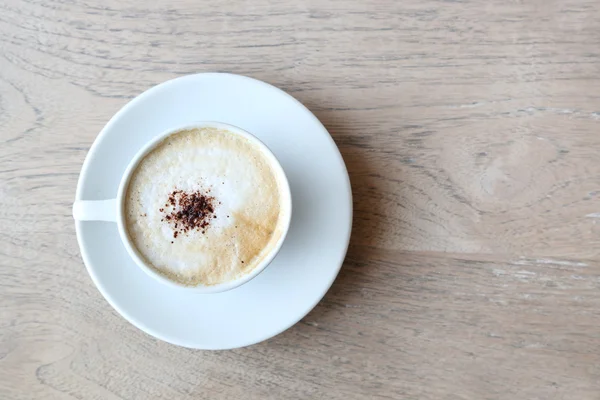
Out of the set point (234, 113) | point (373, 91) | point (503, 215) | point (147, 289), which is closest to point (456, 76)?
point (373, 91)

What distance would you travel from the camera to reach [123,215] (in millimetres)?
980

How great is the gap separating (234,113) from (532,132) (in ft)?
1.72

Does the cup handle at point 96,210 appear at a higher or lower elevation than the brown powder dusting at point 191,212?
lower

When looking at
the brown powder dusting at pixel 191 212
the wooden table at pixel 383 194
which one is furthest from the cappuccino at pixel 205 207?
the wooden table at pixel 383 194

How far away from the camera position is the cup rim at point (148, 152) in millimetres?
957

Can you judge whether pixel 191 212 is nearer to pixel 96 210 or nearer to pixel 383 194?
pixel 96 210

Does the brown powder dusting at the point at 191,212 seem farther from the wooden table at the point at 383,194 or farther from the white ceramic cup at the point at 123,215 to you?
the wooden table at the point at 383,194

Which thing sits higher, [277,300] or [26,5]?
[26,5]

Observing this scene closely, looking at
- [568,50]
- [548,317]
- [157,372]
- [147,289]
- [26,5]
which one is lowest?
[157,372]

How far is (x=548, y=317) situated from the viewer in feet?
3.63

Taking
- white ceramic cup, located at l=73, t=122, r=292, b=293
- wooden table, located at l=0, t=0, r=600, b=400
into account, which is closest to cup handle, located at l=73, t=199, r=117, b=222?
white ceramic cup, located at l=73, t=122, r=292, b=293

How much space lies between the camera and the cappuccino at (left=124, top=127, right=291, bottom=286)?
0.98 meters

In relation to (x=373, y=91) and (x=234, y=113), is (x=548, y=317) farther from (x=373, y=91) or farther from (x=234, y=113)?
(x=234, y=113)

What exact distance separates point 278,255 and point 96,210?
301 mm
